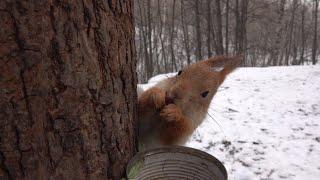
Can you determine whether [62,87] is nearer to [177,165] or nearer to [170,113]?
[177,165]

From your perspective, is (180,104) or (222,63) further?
(222,63)

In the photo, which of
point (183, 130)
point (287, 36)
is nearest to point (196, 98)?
point (183, 130)

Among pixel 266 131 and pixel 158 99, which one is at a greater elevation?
pixel 158 99

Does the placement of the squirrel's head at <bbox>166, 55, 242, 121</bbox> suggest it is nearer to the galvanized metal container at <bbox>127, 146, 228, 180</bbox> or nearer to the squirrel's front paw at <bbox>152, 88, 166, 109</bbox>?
the squirrel's front paw at <bbox>152, 88, 166, 109</bbox>

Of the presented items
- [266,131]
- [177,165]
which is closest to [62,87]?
[177,165]

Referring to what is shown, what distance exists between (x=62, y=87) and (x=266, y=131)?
421 cm

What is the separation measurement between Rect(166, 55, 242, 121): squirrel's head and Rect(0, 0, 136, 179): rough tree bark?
85 centimetres

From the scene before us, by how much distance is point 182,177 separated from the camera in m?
1.68

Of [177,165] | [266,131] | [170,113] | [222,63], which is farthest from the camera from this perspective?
[266,131]

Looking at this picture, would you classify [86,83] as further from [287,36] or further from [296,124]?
[287,36]

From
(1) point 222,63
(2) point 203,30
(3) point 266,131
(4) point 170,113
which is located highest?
(2) point 203,30

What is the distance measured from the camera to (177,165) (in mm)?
1650

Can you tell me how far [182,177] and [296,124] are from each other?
13.3ft

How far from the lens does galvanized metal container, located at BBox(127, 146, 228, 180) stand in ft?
5.00
